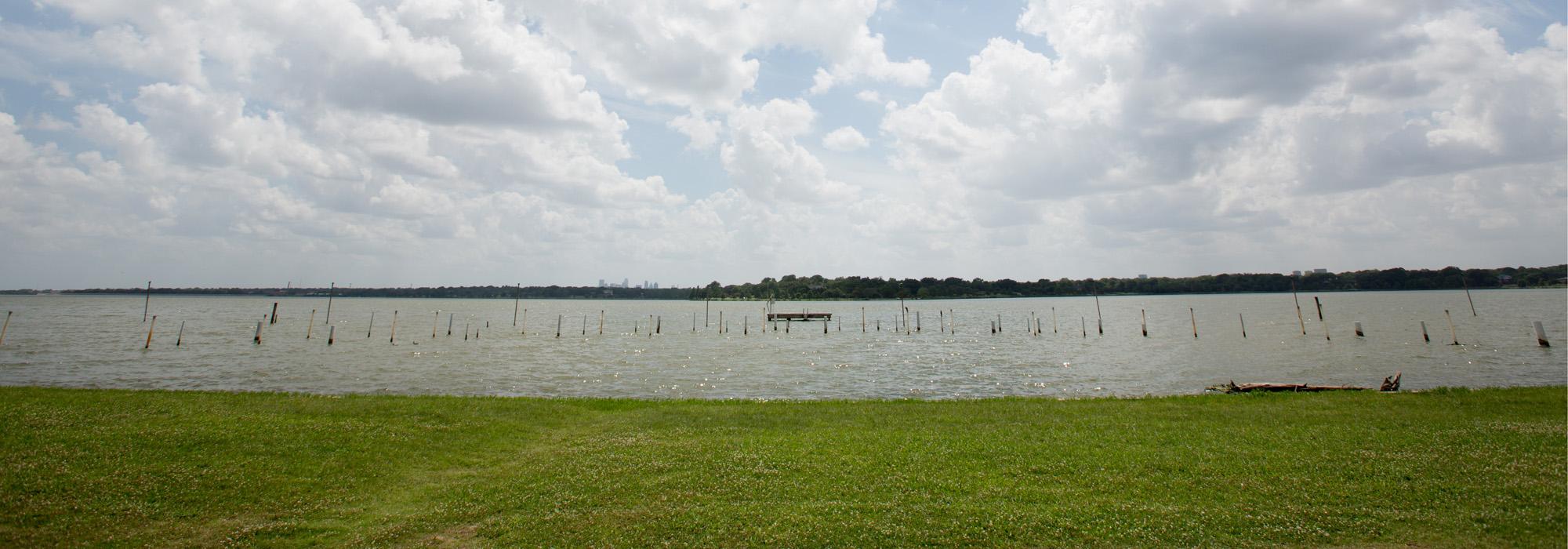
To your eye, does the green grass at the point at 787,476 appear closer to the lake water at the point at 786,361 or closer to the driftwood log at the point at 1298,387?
the driftwood log at the point at 1298,387

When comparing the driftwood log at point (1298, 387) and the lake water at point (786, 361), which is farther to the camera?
the lake water at point (786, 361)

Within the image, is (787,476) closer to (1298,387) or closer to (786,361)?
(1298,387)

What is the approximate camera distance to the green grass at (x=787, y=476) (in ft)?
29.2

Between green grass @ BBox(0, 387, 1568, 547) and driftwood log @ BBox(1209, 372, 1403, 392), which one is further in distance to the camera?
driftwood log @ BBox(1209, 372, 1403, 392)

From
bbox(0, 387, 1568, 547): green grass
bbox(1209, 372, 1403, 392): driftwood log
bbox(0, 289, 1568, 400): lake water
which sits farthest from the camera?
bbox(0, 289, 1568, 400): lake water

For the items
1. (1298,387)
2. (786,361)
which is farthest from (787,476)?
(786,361)

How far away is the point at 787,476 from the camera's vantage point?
1149 centimetres

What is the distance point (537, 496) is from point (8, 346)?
66.7 meters

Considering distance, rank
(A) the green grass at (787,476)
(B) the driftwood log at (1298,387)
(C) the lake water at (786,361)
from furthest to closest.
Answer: (C) the lake water at (786,361), (B) the driftwood log at (1298,387), (A) the green grass at (787,476)

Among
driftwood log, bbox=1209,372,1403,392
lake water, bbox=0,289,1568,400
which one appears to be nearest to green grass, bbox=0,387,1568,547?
driftwood log, bbox=1209,372,1403,392

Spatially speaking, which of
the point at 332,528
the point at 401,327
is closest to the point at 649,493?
the point at 332,528

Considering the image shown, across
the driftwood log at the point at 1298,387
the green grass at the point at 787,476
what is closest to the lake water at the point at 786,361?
the driftwood log at the point at 1298,387

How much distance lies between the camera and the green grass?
8914mm

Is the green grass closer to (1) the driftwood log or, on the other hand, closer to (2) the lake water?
(1) the driftwood log
